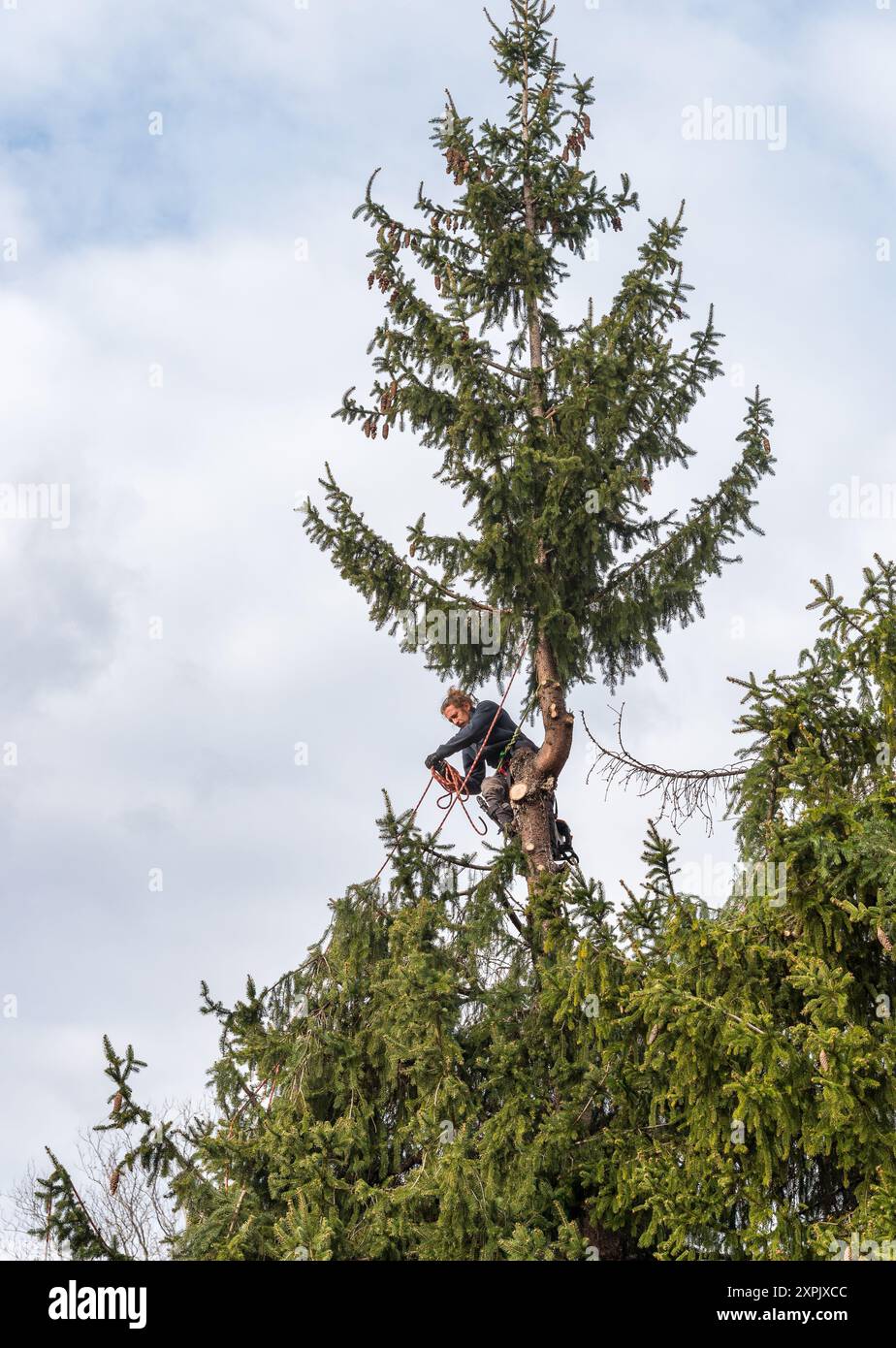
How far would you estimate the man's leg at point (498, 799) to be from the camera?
12.1 metres

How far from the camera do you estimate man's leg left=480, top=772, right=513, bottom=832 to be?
39.7 feet

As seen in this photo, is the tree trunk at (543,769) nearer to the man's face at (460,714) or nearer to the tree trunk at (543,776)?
the tree trunk at (543,776)

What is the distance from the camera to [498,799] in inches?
478

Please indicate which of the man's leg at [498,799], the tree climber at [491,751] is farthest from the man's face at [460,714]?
the man's leg at [498,799]

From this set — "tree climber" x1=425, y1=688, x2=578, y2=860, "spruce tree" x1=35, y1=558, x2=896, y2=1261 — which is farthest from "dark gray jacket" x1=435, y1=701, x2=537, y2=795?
"spruce tree" x1=35, y1=558, x2=896, y2=1261

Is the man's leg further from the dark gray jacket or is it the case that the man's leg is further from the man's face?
the man's face

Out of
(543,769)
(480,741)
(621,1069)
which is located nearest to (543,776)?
(543,769)

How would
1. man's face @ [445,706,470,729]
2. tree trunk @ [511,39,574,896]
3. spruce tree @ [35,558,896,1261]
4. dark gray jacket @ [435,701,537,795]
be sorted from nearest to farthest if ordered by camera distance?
spruce tree @ [35,558,896,1261] → tree trunk @ [511,39,574,896] → dark gray jacket @ [435,701,537,795] → man's face @ [445,706,470,729]

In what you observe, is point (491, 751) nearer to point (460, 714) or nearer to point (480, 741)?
point (480, 741)
